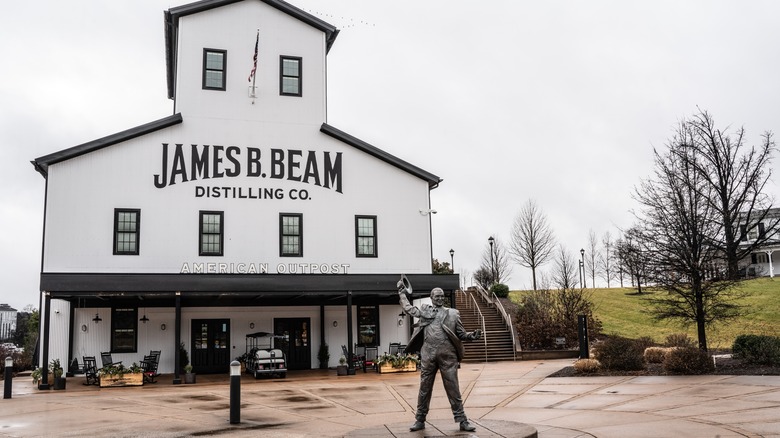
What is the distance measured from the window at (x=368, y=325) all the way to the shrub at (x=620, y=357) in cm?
1122

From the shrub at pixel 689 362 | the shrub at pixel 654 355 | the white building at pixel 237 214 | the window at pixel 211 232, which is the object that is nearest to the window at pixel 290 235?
the white building at pixel 237 214

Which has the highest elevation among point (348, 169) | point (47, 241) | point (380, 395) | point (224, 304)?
point (348, 169)

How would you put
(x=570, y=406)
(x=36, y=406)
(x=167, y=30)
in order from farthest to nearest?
(x=167, y=30), (x=36, y=406), (x=570, y=406)

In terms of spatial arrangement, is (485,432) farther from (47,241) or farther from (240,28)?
(240,28)

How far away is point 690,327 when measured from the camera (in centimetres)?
4084

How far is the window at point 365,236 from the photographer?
2873 cm

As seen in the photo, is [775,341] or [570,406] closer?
[570,406]

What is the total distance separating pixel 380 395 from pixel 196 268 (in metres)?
11.5

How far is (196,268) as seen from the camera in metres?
26.5

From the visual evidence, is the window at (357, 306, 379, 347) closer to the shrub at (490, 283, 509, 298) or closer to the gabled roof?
the gabled roof

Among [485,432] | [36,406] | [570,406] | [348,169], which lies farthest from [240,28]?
[485,432]

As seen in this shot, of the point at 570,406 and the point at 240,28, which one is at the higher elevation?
the point at 240,28

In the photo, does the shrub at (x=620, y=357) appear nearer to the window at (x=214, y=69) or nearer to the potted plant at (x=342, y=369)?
the potted plant at (x=342, y=369)

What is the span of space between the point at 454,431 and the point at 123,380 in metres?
15.7
